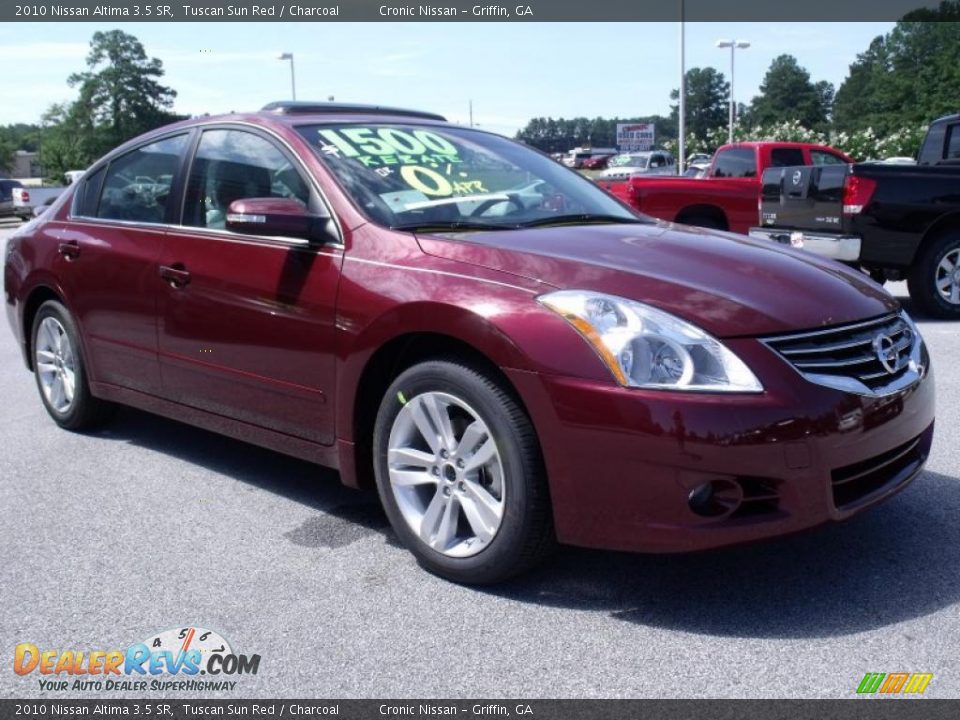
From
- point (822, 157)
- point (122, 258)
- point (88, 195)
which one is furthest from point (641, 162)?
point (122, 258)

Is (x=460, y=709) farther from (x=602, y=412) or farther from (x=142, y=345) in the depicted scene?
(x=142, y=345)

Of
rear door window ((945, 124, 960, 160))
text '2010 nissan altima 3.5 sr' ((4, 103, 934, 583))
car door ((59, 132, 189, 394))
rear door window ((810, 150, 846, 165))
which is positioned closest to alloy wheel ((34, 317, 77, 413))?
car door ((59, 132, 189, 394))

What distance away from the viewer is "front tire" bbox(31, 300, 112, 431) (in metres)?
5.50

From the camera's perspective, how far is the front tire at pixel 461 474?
3.30 metres

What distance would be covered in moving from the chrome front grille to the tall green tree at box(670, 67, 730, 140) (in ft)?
390

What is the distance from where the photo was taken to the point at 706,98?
403ft

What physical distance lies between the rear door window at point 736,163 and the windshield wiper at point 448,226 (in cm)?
1211

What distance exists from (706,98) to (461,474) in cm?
12608

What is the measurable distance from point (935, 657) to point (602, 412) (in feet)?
3.76

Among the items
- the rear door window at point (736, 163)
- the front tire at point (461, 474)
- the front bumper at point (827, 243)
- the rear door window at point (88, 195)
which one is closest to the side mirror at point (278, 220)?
the front tire at point (461, 474)

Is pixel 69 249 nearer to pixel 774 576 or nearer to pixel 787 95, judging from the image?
pixel 774 576

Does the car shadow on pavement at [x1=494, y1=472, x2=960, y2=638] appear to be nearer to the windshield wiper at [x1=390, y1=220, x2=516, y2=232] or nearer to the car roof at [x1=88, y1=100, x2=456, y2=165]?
the windshield wiper at [x1=390, y1=220, x2=516, y2=232]

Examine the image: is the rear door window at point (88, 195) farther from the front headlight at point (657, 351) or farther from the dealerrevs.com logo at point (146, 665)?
the front headlight at point (657, 351)

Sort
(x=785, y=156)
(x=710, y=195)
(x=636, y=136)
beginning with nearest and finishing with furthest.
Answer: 1. (x=710, y=195)
2. (x=785, y=156)
3. (x=636, y=136)
